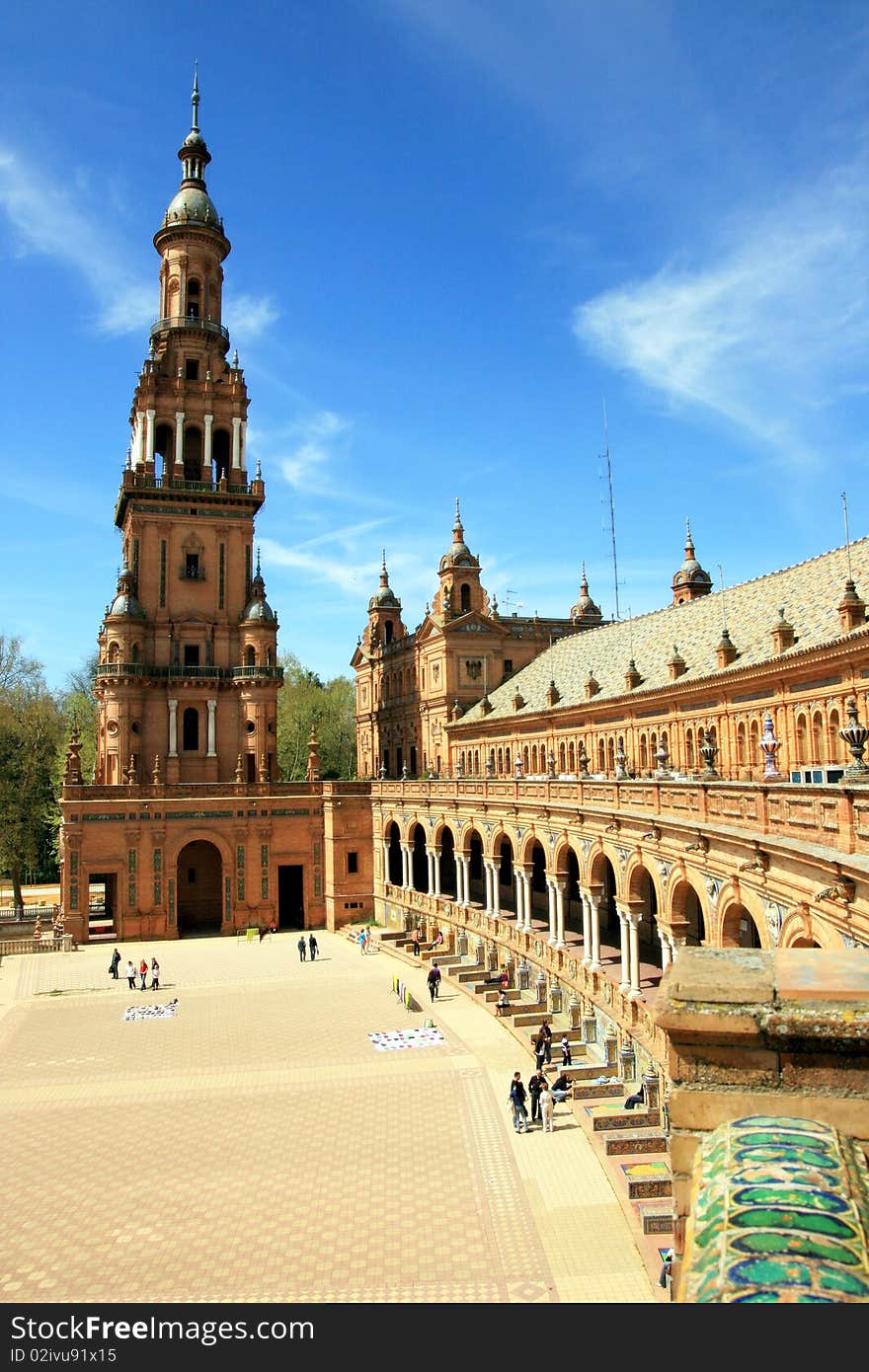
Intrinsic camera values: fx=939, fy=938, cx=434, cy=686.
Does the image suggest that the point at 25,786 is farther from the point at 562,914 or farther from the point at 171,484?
the point at 562,914

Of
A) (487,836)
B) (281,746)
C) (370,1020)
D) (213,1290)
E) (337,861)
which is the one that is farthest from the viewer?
(281,746)

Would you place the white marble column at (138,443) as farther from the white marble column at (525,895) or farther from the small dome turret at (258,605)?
the white marble column at (525,895)

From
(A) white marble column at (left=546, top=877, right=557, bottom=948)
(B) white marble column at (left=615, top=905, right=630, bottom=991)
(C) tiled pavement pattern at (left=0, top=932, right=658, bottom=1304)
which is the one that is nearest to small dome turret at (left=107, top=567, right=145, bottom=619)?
(C) tiled pavement pattern at (left=0, top=932, right=658, bottom=1304)

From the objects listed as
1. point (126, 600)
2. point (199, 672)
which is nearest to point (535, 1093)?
point (199, 672)

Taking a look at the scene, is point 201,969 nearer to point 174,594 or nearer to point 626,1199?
point 174,594

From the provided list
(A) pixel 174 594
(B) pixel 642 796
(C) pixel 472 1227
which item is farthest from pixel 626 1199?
(A) pixel 174 594

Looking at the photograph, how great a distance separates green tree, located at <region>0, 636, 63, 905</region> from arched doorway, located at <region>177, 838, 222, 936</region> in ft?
36.0

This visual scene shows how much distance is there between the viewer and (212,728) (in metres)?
61.8

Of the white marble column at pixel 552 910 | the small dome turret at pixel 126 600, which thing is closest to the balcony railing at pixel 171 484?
the small dome turret at pixel 126 600

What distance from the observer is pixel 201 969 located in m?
45.5

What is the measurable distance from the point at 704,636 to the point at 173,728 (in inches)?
1420

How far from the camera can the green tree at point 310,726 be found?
9425 centimetres

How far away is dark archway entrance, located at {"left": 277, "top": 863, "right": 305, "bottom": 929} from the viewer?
59188 millimetres
